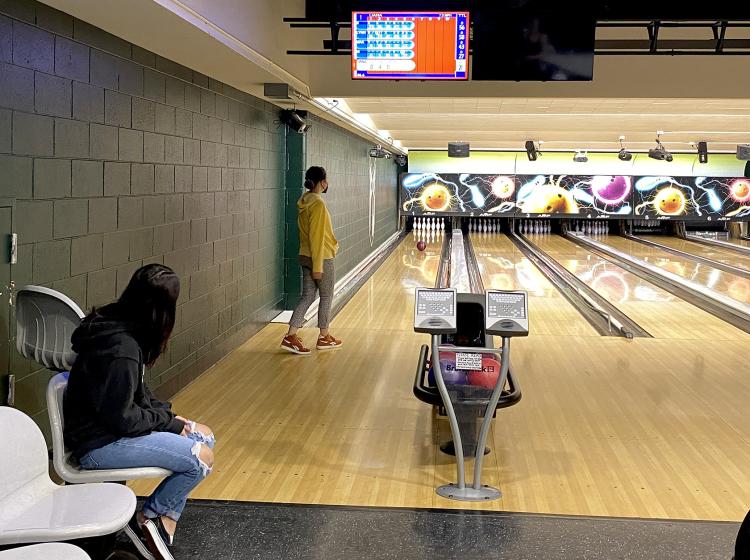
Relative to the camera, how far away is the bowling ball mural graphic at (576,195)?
1806 cm

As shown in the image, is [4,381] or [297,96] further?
[297,96]

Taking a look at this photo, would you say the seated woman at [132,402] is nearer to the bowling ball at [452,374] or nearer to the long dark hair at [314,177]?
the bowling ball at [452,374]

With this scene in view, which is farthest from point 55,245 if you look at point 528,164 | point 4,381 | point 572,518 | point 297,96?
point 528,164

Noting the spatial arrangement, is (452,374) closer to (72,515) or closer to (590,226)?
(72,515)

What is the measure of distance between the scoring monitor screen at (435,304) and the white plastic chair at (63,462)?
4.08 ft

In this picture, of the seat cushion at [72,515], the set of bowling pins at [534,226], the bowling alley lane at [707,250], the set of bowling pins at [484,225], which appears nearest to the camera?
the seat cushion at [72,515]

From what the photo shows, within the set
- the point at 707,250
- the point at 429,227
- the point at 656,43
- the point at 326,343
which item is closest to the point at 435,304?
the point at 656,43

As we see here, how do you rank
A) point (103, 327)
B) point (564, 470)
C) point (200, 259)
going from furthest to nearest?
point (200, 259) < point (564, 470) < point (103, 327)

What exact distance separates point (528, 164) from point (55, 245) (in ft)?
50.2

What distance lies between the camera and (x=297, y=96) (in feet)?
21.1

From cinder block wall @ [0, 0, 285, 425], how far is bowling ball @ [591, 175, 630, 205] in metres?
12.4

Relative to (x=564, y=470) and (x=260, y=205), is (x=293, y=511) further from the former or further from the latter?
(x=260, y=205)

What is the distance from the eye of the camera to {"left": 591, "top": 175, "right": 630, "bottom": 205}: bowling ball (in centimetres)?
1814

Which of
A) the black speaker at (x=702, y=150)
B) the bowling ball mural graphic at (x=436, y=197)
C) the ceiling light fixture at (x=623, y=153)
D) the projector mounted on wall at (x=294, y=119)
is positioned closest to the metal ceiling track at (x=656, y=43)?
the projector mounted on wall at (x=294, y=119)
